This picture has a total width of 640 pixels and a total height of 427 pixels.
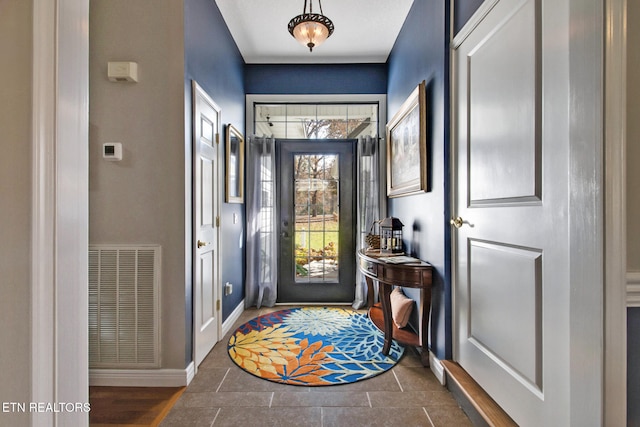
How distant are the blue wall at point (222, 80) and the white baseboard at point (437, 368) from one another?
1.71 m

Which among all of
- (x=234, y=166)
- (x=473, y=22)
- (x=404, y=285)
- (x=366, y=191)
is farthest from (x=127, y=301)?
(x=473, y=22)

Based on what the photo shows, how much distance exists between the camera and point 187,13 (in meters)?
2.07

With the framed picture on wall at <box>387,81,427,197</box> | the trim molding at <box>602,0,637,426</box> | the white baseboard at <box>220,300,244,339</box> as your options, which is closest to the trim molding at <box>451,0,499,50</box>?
the framed picture on wall at <box>387,81,427,197</box>

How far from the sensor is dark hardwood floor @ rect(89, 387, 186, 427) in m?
1.69

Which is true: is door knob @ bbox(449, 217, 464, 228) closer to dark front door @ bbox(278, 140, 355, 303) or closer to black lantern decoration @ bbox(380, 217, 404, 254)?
black lantern decoration @ bbox(380, 217, 404, 254)

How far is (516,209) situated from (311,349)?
1862mm

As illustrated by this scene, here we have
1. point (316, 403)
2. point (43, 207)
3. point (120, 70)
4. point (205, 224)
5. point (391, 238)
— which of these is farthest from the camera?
point (391, 238)

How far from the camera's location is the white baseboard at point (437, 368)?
6.57 ft

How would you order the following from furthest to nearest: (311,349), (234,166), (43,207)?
(234,166)
(311,349)
(43,207)

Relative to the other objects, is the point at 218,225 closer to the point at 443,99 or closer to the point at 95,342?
the point at 95,342

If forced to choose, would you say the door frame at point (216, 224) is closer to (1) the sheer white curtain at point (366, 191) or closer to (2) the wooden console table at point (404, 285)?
(2) the wooden console table at point (404, 285)

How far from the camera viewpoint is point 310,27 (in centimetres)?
228

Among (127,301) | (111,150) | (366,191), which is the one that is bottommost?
(127,301)

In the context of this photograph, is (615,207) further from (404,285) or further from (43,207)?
(43,207)
